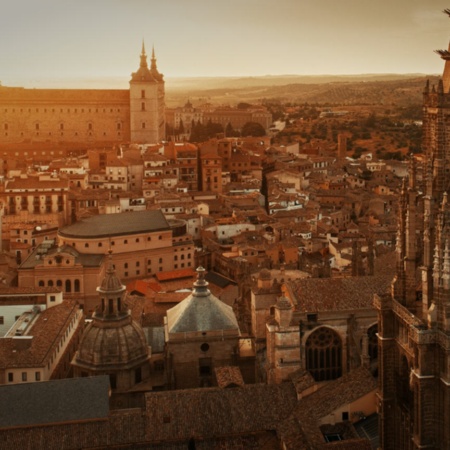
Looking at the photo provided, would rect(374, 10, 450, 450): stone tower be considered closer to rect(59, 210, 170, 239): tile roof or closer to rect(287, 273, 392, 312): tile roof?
rect(287, 273, 392, 312): tile roof

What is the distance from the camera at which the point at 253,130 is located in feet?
211

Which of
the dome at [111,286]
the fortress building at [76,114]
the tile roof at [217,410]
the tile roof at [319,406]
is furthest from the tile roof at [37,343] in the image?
the fortress building at [76,114]

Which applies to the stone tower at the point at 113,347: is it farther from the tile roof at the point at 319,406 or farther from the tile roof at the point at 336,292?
the tile roof at the point at 319,406

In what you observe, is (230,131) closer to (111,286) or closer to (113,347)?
(111,286)

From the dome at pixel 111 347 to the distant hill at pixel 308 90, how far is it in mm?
74901

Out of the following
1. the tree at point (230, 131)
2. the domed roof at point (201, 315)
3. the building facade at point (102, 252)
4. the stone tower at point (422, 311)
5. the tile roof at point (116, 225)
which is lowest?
the building facade at point (102, 252)

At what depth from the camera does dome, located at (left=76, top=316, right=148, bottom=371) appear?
14.9 m

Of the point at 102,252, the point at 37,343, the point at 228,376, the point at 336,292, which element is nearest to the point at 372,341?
the point at 336,292

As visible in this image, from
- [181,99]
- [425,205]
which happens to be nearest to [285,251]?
[425,205]

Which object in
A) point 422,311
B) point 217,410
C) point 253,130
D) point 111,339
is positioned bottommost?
point 217,410

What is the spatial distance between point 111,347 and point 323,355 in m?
3.66

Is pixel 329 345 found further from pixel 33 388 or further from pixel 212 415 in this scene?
pixel 33 388

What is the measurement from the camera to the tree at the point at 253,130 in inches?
2520

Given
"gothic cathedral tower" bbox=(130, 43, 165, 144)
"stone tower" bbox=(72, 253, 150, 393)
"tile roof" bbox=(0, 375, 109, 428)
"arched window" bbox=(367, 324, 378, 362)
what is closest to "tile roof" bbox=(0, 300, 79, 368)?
"stone tower" bbox=(72, 253, 150, 393)
